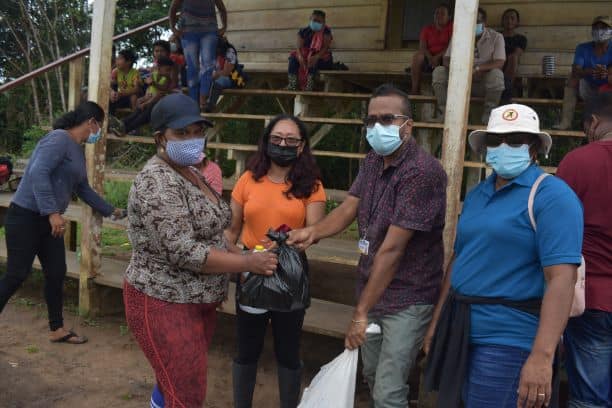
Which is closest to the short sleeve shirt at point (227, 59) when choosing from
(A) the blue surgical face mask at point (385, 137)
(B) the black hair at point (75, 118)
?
(B) the black hair at point (75, 118)

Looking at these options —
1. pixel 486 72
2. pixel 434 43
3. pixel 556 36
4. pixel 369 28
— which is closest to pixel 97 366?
pixel 486 72

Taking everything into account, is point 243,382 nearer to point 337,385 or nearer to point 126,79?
point 337,385

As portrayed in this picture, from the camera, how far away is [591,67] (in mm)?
5652

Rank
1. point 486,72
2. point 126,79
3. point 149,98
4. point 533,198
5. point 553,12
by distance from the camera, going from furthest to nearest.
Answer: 1. point 126,79
2. point 149,98
3. point 553,12
4. point 486,72
5. point 533,198

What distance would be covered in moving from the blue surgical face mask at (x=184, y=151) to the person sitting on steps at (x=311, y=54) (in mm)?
5152

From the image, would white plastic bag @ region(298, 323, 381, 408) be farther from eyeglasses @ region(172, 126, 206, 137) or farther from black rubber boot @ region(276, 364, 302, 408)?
eyeglasses @ region(172, 126, 206, 137)

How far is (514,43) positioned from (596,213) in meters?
4.72

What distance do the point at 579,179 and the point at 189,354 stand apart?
1.88 metres

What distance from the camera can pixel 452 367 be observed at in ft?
7.66

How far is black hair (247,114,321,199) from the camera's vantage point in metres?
3.18

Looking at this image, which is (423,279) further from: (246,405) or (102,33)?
(102,33)

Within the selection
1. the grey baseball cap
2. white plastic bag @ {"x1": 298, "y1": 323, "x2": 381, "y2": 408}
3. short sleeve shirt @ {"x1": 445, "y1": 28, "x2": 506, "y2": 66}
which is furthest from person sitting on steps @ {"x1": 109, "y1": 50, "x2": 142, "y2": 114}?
white plastic bag @ {"x1": 298, "y1": 323, "x2": 381, "y2": 408}

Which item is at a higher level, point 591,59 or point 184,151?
point 591,59

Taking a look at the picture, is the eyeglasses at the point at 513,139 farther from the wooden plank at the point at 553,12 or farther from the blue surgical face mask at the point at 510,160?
the wooden plank at the point at 553,12
